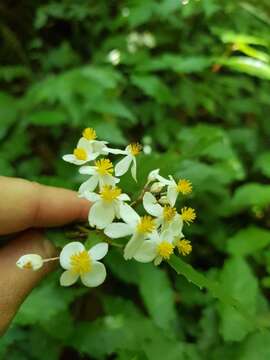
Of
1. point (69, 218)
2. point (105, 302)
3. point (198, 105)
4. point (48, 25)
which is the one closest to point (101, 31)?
point (48, 25)

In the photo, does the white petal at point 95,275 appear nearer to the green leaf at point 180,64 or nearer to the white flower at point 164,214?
the white flower at point 164,214

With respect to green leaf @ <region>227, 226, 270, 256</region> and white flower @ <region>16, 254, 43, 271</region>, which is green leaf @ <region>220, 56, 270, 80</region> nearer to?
green leaf @ <region>227, 226, 270, 256</region>

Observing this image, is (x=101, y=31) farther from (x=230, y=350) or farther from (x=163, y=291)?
(x=230, y=350)

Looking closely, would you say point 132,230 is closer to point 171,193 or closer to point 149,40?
point 171,193

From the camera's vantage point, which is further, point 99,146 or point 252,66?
point 252,66

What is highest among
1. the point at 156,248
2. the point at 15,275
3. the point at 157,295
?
the point at 156,248

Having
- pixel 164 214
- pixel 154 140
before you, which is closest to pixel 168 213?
pixel 164 214
